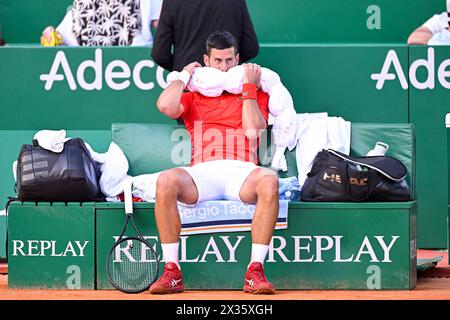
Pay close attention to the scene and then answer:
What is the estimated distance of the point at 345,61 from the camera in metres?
8.09

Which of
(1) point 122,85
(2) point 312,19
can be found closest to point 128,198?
(1) point 122,85

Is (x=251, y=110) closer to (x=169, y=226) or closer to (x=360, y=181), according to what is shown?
(x=360, y=181)

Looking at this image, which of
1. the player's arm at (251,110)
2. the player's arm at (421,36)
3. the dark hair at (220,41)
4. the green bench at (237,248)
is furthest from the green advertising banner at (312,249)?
the player's arm at (421,36)

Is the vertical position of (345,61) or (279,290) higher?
(345,61)

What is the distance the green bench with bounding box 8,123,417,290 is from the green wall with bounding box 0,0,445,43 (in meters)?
4.10

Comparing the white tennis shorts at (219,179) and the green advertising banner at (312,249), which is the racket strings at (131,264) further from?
the white tennis shorts at (219,179)

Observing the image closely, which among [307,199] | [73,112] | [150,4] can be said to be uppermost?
[150,4]

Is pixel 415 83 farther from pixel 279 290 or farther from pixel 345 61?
pixel 279 290

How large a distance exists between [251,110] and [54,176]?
1.14 metres

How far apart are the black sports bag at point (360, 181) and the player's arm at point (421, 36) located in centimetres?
201

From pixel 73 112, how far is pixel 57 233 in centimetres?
181
